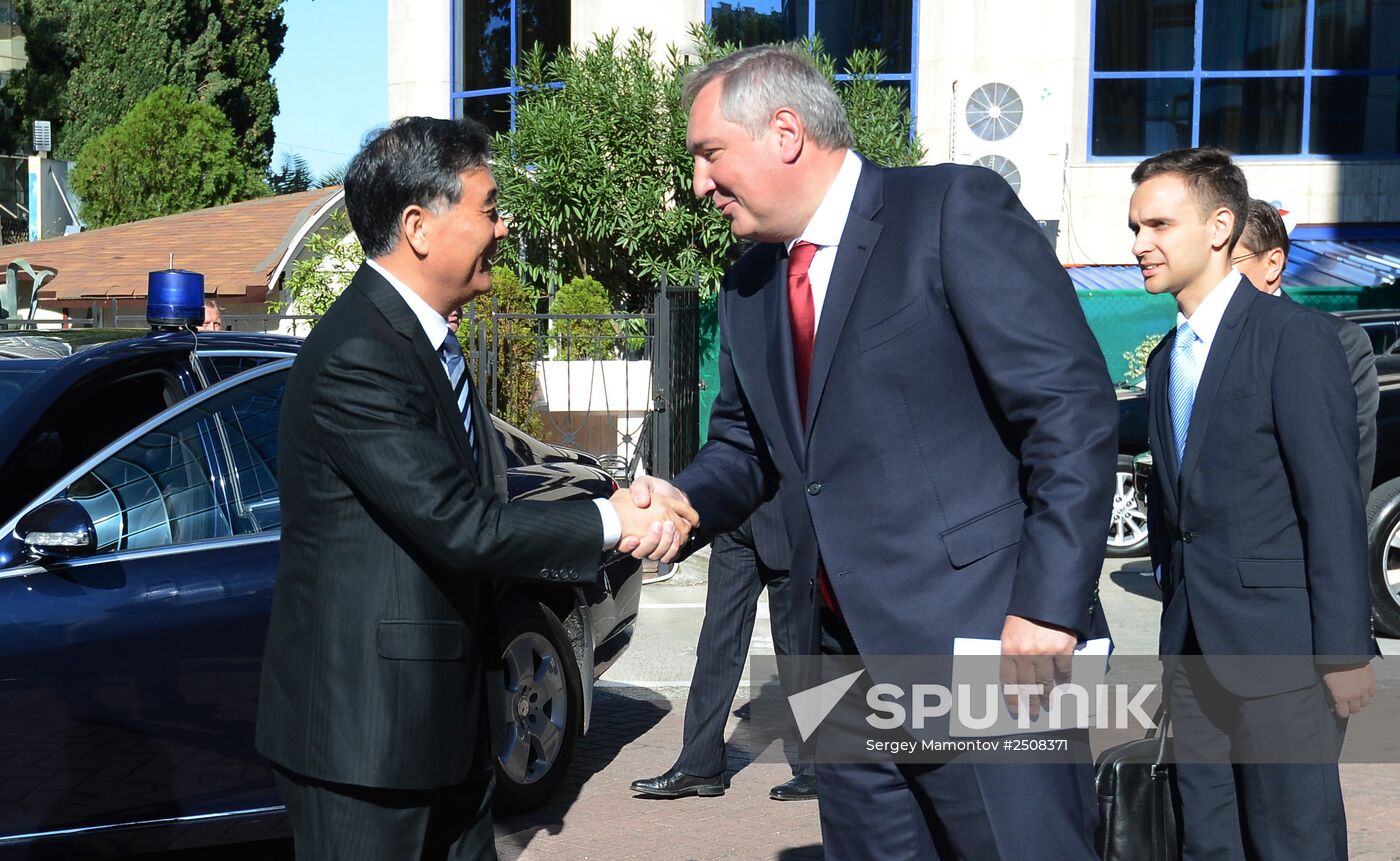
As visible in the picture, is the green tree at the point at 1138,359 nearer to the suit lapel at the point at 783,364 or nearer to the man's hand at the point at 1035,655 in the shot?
the suit lapel at the point at 783,364

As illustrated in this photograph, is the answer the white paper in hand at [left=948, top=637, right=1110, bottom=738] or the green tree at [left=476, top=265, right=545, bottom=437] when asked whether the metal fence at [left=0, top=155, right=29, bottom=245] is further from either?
the white paper in hand at [left=948, top=637, right=1110, bottom=738]

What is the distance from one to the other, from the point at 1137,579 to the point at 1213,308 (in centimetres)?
750

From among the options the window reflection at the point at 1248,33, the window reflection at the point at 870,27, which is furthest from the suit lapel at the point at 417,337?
the window reflection at the point at 1248,33

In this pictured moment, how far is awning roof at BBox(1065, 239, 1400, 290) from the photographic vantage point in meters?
17.5

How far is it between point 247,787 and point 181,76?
118 feet

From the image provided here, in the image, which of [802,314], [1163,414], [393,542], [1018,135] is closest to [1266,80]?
[1018,135]

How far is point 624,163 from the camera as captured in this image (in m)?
14.5

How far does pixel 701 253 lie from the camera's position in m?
14.8

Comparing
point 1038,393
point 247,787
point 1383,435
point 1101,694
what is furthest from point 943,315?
point 1383,435

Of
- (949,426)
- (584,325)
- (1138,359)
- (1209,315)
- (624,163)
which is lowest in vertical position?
(1138,359)

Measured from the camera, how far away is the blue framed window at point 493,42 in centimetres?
1906

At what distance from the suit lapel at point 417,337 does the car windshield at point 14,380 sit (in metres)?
2.01

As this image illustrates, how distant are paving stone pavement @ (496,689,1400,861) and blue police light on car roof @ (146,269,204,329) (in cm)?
228

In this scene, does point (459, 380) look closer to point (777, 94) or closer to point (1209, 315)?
point (777, 94)
